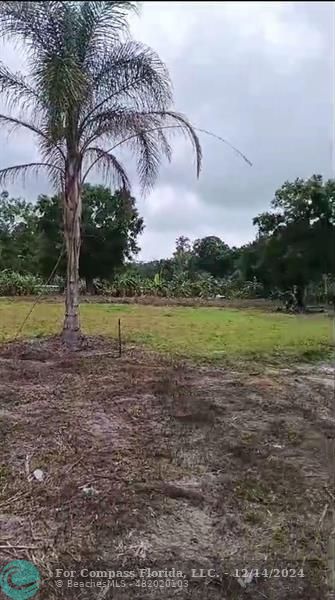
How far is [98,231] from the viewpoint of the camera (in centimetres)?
446

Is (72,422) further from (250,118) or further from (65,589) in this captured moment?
(250,118)

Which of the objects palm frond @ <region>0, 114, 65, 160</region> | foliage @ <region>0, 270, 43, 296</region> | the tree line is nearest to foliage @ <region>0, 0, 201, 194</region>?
palm frond @ <region>0, 114, 65, 160</region>

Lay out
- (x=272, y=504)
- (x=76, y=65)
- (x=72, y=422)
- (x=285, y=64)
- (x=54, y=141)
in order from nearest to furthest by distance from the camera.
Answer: (x=285, y=64) < (x=272, y=504) < (x=72, y=422) < (x=76, y=65) < (x=54, y=141)

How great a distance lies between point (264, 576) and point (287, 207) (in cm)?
203

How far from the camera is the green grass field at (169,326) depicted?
13.9ft

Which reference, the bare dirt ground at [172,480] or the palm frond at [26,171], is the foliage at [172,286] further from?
the palm frond at [26,171]

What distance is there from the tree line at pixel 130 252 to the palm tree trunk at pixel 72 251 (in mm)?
107

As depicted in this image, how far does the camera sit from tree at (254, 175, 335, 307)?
1.53 meters

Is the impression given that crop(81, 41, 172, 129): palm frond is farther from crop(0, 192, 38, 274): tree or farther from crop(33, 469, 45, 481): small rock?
crop(33, 469, 45, 481): small rock

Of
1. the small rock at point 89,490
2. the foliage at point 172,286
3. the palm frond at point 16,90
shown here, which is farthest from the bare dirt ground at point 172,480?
the palm frond at point 16,90

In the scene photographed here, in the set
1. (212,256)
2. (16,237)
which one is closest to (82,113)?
(16,237)

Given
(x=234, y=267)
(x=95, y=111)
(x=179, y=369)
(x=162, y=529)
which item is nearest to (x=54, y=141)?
(x=95, y=111)

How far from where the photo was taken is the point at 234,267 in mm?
3641

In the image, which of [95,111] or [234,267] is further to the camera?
[95,111]
